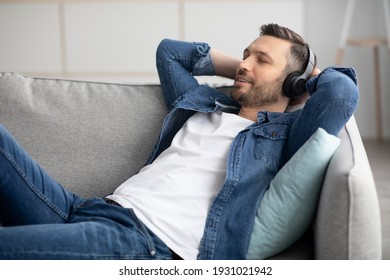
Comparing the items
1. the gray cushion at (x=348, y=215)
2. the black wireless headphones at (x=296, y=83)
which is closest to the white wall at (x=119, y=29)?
the black wireless headphones at (x=296, y=83)

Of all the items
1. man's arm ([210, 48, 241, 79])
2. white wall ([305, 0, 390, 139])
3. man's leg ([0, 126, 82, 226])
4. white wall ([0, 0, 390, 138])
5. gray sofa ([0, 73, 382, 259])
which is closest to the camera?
man's leg ([0, 126, 82, 226])

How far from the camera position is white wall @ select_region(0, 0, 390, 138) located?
15.6 feet

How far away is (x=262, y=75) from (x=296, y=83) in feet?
0.38

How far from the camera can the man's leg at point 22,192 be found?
1798 mm

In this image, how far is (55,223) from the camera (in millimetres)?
1850

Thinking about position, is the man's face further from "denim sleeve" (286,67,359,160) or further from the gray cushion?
the gray cushion

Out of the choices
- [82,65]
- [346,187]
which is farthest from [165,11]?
[346,187]

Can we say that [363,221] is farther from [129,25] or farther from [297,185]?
[129,25]

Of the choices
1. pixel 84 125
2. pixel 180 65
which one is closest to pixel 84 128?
pixel 84 125

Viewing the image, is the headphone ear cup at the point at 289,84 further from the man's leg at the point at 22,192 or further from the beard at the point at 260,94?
the man's leg at the point at 22,192

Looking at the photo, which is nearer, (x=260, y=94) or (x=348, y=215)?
(x=348, y=215)

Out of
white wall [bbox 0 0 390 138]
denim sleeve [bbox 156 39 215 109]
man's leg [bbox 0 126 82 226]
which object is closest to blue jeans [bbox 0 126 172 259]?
man's leg [bbox 0 126 82 226]

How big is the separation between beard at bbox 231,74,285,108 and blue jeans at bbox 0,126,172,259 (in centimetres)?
59

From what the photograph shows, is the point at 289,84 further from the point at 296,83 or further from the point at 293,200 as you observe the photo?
the point at 293,200
